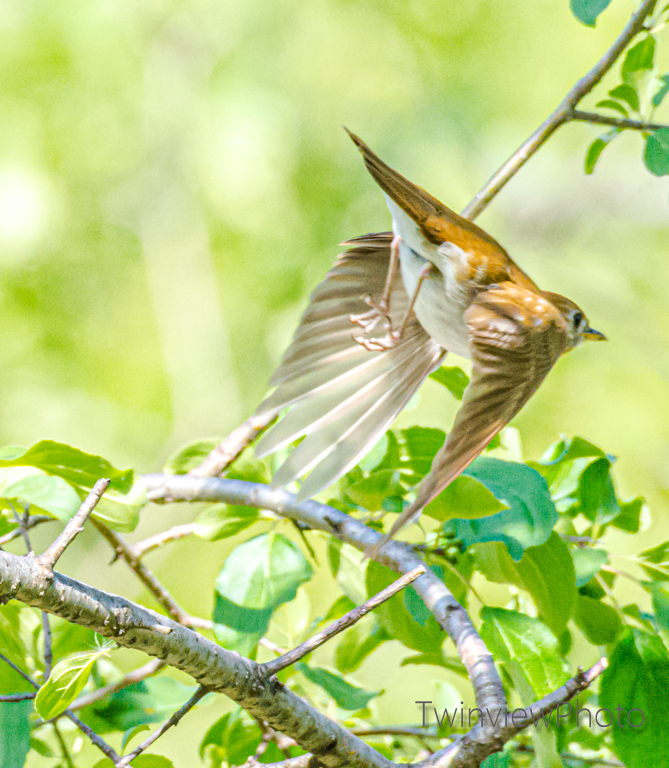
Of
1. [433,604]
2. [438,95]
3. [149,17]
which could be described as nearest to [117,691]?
[433,604]

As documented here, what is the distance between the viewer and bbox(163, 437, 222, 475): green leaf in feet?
5.39

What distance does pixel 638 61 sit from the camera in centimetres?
148

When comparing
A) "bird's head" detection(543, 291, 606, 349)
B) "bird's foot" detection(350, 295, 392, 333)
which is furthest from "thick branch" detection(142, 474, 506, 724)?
"bird's head" detection(543, 291, 606, 349)

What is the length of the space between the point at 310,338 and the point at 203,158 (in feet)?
10.0

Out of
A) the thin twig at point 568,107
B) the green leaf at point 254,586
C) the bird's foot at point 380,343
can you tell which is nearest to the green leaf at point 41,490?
the green leaf at point 254,586

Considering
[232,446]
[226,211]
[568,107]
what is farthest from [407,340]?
[226,211]

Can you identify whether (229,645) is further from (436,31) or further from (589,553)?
(436,31)

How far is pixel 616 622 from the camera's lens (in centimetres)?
136

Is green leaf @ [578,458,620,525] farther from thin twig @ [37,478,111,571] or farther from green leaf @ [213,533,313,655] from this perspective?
thin twig @ [37,478,111,571]

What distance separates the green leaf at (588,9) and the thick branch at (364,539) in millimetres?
929

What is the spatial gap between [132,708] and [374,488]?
19.9 inches

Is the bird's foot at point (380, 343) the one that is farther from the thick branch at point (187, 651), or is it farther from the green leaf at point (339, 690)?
the thick branch at point (187, 651)

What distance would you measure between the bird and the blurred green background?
6.36 ft

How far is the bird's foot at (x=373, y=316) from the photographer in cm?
165
